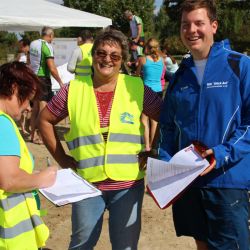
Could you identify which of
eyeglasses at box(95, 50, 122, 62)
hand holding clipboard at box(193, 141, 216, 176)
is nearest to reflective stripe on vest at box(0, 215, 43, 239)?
hand holding clipboard at box(193, 141, 216, 176)

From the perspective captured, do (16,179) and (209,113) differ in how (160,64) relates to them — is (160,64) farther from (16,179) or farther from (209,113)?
(16,179)

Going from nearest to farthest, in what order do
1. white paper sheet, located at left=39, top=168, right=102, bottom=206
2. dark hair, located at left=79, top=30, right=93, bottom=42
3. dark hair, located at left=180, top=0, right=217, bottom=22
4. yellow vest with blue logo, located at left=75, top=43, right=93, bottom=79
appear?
white paper sheet, located at left=39, top=168, right=102, bottom=206 < dark hair, located at left=180, top=0, right=217, bottom=22 < yellow vest with blue logo, located at left=75, top=43, right=93, bottom=79 < dark hair, located at left=79, top=30, right=93, bottom=42

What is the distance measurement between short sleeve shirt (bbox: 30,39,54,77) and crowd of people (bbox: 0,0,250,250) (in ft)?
16.2

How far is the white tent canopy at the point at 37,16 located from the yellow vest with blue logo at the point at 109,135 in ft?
12.7

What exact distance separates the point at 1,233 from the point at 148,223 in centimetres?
253

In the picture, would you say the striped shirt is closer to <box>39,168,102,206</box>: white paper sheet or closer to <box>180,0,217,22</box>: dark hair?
<box>39,168,102,206</box>: white paper sheet

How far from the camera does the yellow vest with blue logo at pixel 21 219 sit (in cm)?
205

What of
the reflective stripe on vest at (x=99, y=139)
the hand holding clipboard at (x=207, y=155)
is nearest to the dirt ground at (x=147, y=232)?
the reflective stripe on vest at (x=99, y=139)

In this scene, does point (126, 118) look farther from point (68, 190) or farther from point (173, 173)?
point (68, 190)

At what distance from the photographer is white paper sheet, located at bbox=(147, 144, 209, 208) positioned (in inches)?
89.1

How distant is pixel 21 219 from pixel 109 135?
2.39ft

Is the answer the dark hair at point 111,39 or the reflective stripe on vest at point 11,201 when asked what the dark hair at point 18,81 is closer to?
the reflective stripe on vest at point 11,201

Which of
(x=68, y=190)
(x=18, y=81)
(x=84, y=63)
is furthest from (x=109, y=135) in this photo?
(x=84, y=63)

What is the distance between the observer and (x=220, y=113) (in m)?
2.29
